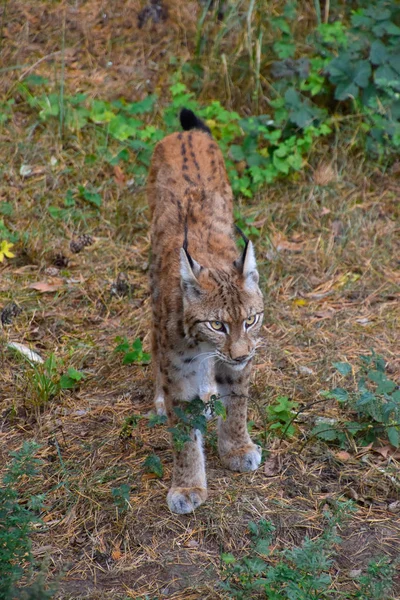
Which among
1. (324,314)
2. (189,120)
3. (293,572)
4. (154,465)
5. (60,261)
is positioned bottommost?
(60,261)

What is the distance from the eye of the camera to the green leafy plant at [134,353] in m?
5.57

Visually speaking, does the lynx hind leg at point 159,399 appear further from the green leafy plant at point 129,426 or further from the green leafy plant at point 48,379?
the green leafy plant at point 48,379

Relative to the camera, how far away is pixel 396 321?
5902 millimetres

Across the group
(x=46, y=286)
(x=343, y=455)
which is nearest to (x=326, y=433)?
(x=343, y=455)

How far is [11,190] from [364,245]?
300 cm

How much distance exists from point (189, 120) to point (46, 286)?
65.8 inches

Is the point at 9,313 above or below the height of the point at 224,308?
below

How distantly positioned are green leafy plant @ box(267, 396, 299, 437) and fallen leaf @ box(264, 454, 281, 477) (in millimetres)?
187

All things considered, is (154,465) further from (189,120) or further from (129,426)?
(189,120)

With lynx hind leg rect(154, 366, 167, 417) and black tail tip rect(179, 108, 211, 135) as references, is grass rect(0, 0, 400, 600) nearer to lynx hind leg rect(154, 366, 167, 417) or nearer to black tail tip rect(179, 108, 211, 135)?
lynx hind leg rect(154, 366, 167, 417)

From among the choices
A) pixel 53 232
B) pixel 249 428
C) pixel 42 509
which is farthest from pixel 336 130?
pixel 42 509

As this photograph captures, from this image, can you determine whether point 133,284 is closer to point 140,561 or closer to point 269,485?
point 269,485

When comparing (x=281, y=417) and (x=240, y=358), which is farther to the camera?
(x=281, y=417)

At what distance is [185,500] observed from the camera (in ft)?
14.1
